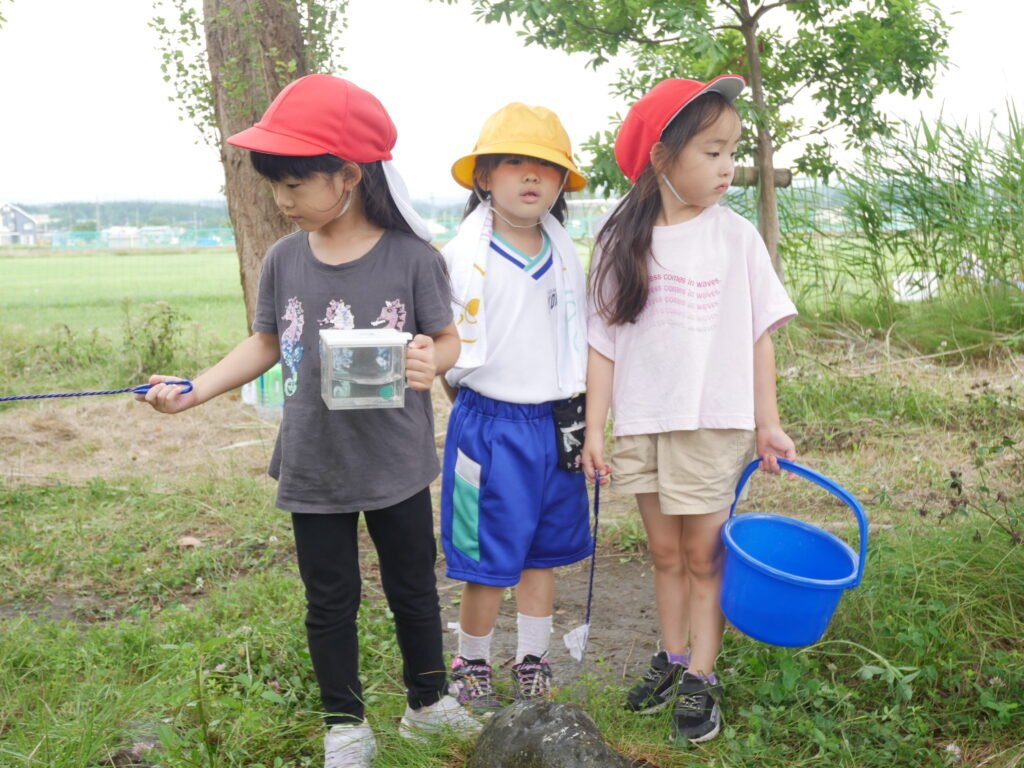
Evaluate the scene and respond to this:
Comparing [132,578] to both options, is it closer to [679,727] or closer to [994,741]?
[679,727]

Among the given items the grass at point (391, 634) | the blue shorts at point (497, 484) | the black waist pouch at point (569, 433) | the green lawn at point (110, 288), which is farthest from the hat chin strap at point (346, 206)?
the green lawn at point (110, 288)

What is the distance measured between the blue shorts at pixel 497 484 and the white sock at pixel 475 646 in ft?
0.67

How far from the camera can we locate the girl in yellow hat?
2562mm

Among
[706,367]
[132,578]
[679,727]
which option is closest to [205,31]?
[132,578]

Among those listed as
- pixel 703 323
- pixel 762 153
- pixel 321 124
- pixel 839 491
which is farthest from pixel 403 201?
pixel 762 153

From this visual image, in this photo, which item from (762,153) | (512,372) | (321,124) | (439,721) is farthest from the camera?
(762,153)

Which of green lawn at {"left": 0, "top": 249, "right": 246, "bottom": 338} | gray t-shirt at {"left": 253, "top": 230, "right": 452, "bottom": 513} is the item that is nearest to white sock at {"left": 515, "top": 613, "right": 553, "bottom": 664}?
gray t-shirt at {"left": 253, "top": 230, "right": 452, "bottom": 513}

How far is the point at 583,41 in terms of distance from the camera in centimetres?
544

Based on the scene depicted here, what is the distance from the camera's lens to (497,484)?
2564 millimetres

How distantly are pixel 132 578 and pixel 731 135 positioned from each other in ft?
8.40

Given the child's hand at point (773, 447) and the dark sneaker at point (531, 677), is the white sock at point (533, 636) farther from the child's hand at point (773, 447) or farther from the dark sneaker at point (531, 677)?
the child's hand at point (773, 447)

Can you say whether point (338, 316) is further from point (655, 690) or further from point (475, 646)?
point (655, 690)

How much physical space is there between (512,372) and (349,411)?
0.46 meters

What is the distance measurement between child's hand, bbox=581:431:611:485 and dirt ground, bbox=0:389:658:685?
1.90 ft
